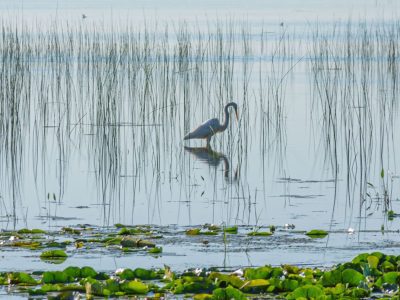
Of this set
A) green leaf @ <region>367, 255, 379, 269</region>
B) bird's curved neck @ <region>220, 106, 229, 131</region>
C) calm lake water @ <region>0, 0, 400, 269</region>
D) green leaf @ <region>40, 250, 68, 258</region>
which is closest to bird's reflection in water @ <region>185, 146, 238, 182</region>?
calm lake water @ <region>0, 0, 400, 269</region>

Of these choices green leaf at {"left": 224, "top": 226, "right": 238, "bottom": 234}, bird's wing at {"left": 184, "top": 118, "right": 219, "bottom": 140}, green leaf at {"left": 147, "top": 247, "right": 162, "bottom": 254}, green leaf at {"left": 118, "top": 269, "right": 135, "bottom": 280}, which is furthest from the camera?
bird's wing at {"left": 184, "top": 118, "right": 219, "bottom": 140}

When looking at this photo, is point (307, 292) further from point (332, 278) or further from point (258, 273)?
point (258, 273)

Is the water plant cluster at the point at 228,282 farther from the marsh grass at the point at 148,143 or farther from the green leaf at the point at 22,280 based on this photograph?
the marsh grass at the point at 148,143

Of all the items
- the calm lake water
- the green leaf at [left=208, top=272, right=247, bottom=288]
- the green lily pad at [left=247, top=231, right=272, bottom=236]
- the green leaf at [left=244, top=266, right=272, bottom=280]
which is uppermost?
the calm lake water

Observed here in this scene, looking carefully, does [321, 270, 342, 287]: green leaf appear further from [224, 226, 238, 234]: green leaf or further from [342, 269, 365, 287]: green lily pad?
[224, 226, 238, 234]: green leaf

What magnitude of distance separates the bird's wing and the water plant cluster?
6070 mm

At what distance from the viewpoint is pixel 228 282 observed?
5.77 meters

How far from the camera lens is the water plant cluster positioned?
18.2 feet

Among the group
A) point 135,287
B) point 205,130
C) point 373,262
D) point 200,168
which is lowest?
point 135,287

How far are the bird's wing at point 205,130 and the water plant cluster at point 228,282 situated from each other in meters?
6.07

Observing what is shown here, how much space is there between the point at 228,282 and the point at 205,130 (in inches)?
263

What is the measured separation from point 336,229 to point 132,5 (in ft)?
90.8

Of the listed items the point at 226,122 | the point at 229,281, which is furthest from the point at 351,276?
the point at 226,122

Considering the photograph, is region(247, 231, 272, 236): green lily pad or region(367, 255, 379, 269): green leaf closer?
region(367, 255, 379, 269): green leaf
